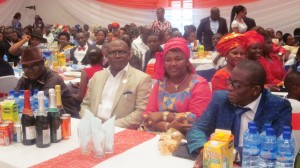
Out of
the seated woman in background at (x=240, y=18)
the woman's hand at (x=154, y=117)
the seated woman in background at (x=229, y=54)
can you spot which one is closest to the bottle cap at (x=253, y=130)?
the woman's hand at (x=154, y=117)

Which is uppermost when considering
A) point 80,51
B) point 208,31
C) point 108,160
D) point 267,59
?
point 208,31

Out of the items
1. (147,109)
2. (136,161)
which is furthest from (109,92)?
(136,161)

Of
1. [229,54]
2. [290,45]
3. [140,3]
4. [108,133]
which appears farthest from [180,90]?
[140,3]

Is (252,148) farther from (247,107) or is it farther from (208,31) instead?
(208,31)

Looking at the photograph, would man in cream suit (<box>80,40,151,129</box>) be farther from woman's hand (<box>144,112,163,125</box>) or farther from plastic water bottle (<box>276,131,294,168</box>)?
plastic water bottle (<box>276,131,294,168</box>)

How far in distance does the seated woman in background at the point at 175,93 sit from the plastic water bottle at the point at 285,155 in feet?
3.83

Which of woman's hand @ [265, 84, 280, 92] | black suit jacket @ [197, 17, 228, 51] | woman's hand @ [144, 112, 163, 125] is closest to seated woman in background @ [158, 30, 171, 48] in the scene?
black suit jacket @ [197, 17, 228, 51]

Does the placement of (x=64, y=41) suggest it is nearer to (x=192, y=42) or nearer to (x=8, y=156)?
(x=192, y=42)

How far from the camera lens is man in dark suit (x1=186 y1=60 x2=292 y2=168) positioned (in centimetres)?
207

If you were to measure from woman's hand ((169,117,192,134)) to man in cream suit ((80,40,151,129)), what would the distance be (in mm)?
502

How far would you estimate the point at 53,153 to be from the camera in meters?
2.16

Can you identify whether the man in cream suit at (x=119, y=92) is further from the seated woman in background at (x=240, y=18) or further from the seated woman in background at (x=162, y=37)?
the seated woman in background at (x=240, y=18)

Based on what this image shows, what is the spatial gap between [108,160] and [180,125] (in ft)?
2.63

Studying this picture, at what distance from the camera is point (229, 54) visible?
329 cm
